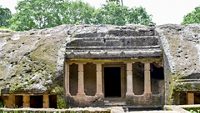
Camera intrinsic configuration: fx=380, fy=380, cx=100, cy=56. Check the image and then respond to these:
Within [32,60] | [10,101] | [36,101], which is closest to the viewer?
[10,101]

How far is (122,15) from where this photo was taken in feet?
140

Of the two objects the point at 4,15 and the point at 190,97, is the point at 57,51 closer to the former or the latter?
the point at 190,97

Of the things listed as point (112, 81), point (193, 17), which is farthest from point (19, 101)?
point (193, 17)

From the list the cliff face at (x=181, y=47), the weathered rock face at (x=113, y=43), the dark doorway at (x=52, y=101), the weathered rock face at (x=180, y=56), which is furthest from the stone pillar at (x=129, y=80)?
the dark doorway at (x=52, y=101)

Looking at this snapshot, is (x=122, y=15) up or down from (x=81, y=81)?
up

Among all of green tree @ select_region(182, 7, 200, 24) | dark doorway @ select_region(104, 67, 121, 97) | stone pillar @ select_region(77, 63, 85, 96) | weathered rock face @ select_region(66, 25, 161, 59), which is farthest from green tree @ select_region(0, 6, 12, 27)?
stone pillar @ select_region(77, 63, 85, 96)

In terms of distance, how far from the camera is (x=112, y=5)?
142ft

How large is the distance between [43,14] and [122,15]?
29.0 feet

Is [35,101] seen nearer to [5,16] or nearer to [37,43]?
[37,43]

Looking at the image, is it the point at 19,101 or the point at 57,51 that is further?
the point at 57,51

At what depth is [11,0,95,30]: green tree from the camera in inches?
1563

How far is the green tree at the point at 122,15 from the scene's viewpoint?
139ft

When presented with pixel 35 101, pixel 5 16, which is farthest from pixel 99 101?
pixel 5 16

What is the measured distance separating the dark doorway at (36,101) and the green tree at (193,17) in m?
29.0
